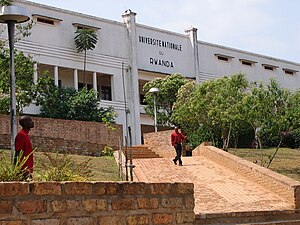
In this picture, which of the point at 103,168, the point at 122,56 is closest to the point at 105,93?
the point at 122,56

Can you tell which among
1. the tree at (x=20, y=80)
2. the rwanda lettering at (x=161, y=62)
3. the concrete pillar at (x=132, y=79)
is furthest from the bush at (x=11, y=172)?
the rwanda lettering at (x=161, y=62)

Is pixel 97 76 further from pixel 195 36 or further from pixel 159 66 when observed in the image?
pixel 195 36

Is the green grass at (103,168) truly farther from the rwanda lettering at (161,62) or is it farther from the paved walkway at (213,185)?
the rwanda lettering at (161,62)

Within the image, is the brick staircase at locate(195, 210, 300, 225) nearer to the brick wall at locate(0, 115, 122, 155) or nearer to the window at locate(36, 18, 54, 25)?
the brick wall at locate(0, 115, 122, 155)

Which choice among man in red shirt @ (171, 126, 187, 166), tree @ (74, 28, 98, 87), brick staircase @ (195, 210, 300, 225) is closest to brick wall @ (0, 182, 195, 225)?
brick staircase @ (195, 210, 300, 225)

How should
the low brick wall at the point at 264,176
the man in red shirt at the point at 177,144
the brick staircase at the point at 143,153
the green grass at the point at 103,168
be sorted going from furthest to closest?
the brick staircase at the point at 143,153 → the man in red shirt at the point at 177,144 → the green grass at the point at 103,168 → the low brick wall at the point at 264,176

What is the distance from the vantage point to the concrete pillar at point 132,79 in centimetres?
3569

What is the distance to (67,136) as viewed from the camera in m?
26.0

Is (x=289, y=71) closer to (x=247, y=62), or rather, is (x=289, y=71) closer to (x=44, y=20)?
(x=247, y=62)

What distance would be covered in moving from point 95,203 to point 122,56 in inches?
1169

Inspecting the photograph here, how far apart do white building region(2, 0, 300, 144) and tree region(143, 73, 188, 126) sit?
876 mm

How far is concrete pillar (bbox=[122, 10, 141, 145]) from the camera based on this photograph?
117ft

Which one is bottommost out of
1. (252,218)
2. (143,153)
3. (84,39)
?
(252,218)

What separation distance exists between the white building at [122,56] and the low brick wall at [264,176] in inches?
493
